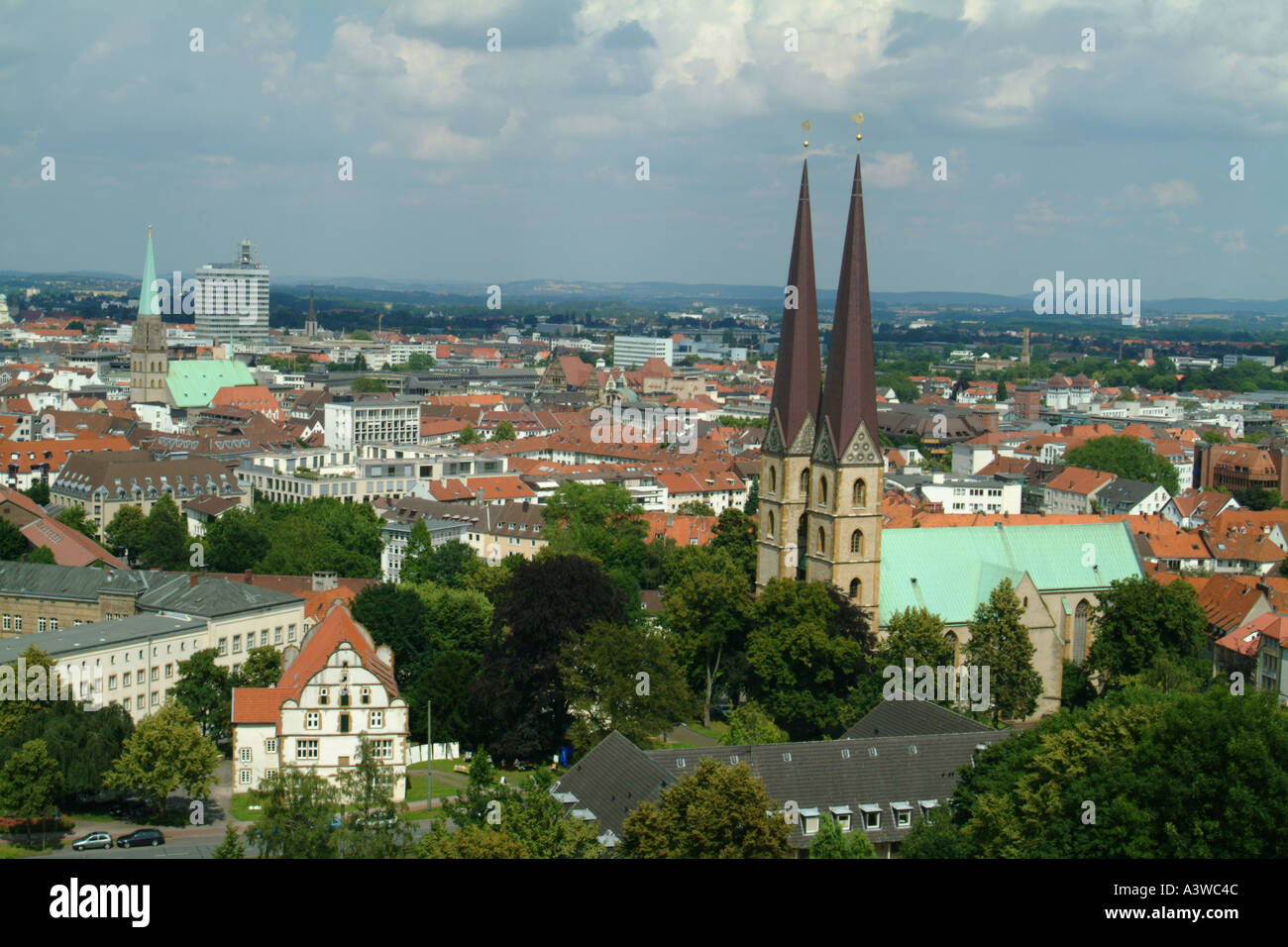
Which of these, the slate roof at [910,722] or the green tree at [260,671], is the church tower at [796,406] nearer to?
the slate roof at [910,722]

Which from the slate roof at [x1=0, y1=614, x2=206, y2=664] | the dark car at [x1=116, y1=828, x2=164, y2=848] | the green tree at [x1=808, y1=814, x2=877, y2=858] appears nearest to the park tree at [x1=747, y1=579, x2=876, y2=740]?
the green tree at [x1=808, y1=814, x2=877, y2=858]

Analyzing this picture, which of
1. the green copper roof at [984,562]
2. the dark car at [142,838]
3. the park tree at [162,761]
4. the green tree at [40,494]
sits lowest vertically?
the dark car at [142,838]

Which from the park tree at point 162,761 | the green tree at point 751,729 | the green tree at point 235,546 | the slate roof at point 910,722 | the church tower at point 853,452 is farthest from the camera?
the green tree at point 235,546

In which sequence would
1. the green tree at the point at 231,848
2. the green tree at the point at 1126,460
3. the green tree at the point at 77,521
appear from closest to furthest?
the green tree at the point at 231,848 < the green tree at the point at 77,521 < the green tree at the point at 1126,460

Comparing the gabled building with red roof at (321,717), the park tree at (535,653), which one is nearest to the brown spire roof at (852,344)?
the park tree at (535,653)

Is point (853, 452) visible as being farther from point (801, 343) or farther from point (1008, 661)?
point (1008, 661)

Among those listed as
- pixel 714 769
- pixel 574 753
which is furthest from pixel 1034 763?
pixel 574 753

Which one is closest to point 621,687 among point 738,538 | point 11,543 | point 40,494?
point 738,538
